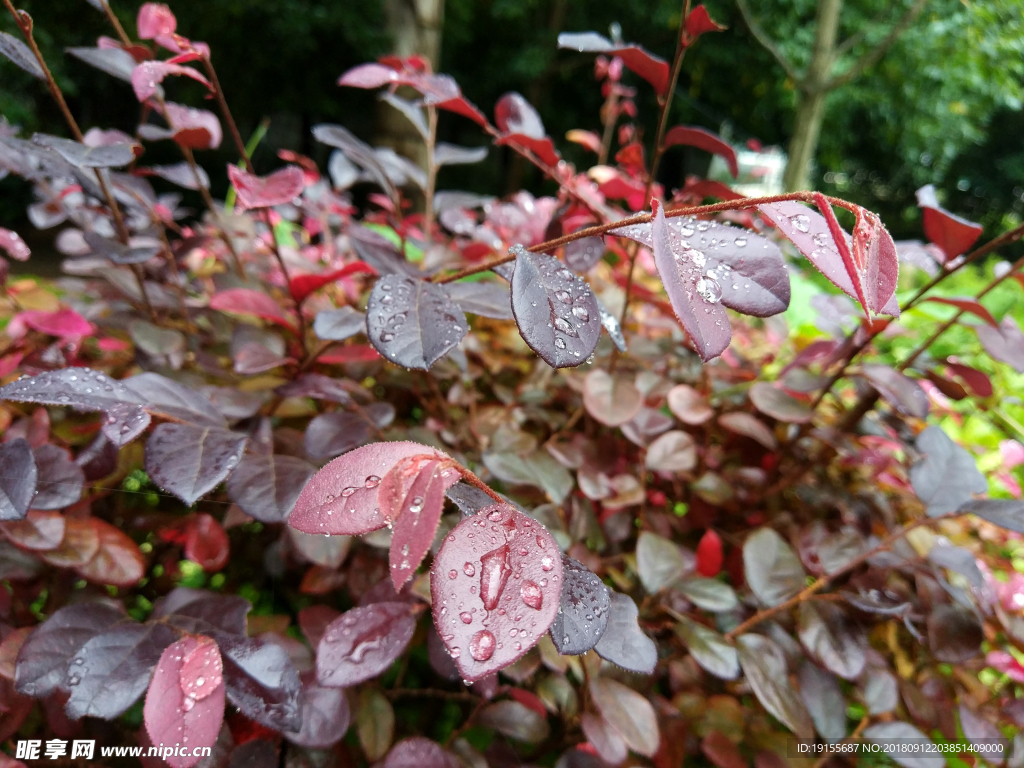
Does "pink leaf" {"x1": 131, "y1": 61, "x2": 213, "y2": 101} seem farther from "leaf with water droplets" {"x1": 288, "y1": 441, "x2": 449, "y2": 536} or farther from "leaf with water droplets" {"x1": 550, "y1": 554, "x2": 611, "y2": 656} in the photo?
"leaf with water droplets" {"x1": 550, "y1": 554, "x2": 611, "y2": 656}

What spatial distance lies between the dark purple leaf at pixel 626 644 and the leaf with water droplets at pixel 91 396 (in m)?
0.29

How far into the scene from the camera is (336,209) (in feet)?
3.16

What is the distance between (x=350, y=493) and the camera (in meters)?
0.26

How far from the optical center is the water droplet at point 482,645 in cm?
22

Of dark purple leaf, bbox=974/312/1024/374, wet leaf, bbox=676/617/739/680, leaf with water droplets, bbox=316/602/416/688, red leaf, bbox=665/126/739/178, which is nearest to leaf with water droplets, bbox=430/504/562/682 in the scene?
leaf with water droplets, bbox=316/602/416/688

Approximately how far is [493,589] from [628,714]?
0.84ft

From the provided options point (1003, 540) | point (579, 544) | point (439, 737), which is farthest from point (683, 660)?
point (1003, 540)

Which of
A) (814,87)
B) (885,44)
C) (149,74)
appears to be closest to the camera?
(149,74)

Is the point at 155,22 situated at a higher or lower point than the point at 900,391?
higher

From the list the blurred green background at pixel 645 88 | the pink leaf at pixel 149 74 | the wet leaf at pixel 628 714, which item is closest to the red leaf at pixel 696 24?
the pink leaf at pixel 149 74

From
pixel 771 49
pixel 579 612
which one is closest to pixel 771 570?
pixel 579 612

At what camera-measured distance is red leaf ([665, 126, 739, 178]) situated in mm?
508

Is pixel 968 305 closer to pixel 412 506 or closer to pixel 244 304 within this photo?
pixel 412 506

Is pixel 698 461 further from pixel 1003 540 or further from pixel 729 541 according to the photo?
pixel 1003 540
